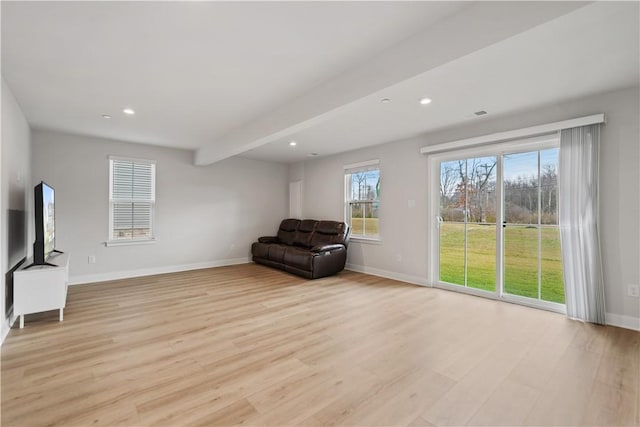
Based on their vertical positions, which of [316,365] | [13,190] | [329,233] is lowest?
[316,365]

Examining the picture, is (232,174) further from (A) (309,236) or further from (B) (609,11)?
(B) (609,11)

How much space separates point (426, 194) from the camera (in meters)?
4.61

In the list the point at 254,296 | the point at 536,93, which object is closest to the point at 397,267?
the point at 254,296

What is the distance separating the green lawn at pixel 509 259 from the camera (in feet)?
11.6

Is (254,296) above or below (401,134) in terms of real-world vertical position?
below

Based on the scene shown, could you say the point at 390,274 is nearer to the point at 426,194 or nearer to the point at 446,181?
the point at 426,194

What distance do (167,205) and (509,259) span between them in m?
5.91

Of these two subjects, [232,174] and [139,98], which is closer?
[139,98]

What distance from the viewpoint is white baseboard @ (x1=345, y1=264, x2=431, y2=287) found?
4.68 m

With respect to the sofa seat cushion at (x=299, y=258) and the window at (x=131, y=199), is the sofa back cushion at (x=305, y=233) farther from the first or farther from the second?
the window at (x=131, y=199)

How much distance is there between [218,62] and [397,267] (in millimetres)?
4127

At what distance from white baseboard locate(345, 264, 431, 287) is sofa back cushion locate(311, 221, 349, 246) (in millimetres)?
604

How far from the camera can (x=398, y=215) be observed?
5043mm

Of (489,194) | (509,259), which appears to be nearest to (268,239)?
(489,194)
